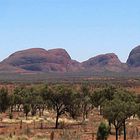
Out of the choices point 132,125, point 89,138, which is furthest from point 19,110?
point 89,138

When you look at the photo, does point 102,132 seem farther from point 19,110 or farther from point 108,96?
point 19,110

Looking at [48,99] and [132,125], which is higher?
[48,99]

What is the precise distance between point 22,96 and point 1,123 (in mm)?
14984

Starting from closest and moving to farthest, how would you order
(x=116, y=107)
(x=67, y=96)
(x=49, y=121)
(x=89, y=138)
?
(x=116, y=107) → (x=89, y=138) → (x=67, y=96) → (x=49, y=121)

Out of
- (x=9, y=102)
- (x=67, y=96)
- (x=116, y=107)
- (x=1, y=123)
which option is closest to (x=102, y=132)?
(x=116, y=107)

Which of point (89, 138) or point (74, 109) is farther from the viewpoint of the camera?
point (74, 109)

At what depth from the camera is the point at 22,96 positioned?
256ft

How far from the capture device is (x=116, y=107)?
140ft

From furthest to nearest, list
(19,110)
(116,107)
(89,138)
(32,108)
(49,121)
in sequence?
1. (19,110)
2. (32,108)
3. (49,121)
4. (89,138)
5. (116,107)

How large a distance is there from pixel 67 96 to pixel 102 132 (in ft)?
57.8

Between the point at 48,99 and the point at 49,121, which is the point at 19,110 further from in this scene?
the point at 48,99

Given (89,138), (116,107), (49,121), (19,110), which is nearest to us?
(116,107)

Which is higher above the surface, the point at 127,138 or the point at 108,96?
the point at 108,96

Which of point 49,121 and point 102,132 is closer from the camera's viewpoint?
point 102,132
